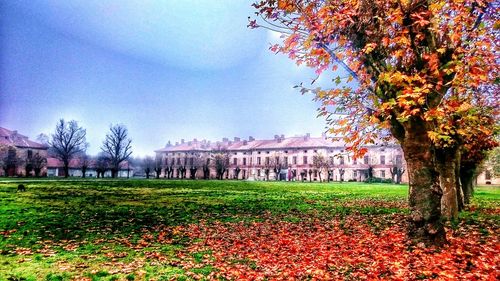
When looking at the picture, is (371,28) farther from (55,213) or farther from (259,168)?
(259,168)

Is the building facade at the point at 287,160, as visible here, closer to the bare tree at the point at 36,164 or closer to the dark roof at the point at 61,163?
the dark roof at the point at 61,163

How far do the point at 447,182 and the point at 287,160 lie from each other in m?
84.3

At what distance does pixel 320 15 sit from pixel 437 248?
549cm

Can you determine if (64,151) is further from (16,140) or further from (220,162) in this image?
(220,162)

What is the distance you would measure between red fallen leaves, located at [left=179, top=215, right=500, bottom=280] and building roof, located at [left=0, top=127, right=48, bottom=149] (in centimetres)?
7962

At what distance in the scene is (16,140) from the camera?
77.1 metres

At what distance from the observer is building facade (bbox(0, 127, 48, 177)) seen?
6719 cm

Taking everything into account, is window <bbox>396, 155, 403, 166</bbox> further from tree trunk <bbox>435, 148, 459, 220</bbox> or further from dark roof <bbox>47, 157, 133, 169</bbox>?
dark roof <bbox>47, 157, 133, 169</bbox>

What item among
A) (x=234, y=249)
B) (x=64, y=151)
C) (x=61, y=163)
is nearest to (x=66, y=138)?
(x=64, y=151)

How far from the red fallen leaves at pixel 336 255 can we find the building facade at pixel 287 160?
67.9 meters

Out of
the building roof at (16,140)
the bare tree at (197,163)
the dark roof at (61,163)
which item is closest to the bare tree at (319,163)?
the bare tree at (197,163)

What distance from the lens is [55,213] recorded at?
13422 millimetres

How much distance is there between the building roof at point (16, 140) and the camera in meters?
73.6

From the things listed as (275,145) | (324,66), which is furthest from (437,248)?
(275,145)
